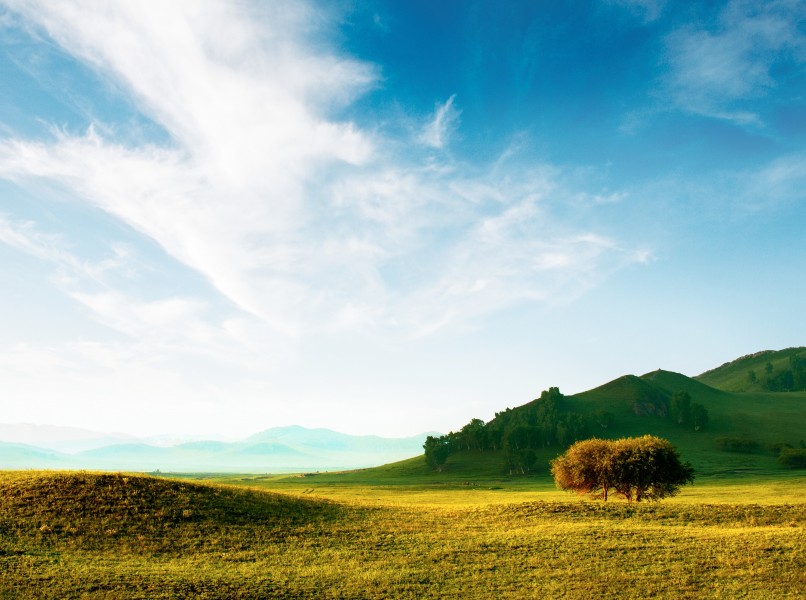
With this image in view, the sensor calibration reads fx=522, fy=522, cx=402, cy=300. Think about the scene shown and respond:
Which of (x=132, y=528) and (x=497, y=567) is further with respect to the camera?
(x=132, y=528)

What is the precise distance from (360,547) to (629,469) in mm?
50276

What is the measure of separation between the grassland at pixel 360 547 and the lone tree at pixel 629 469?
21.8 meters

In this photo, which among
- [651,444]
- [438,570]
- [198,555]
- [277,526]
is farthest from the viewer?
[651,444]

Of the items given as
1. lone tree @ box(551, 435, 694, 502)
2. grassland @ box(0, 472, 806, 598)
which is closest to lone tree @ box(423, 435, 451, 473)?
lone tree @ box(551, 435, 694, 502)

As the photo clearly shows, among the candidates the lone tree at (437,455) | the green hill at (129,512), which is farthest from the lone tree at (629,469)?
the lone tree at (437,455)

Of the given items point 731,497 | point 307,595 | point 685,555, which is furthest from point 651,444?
point 307,595

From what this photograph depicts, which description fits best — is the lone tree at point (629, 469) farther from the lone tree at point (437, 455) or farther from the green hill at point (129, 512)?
the lone tree at point (437, 455)

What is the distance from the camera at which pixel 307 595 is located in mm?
29953

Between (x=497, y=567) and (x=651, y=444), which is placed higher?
(x=651, y=444)

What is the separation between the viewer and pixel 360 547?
40.8 metres

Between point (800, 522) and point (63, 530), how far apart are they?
207 feet

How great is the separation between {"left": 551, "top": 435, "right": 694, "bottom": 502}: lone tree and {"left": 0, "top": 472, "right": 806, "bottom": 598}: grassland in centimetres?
2184

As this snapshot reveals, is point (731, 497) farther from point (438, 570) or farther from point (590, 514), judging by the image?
point (438, 570)

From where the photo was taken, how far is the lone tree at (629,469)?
2972 inches
